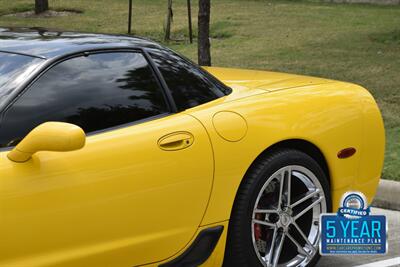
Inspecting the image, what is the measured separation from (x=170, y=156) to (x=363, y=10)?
57.4 ft

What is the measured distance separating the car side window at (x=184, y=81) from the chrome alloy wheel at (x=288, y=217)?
1.95 feet

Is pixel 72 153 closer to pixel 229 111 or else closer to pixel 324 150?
pixel 229 111

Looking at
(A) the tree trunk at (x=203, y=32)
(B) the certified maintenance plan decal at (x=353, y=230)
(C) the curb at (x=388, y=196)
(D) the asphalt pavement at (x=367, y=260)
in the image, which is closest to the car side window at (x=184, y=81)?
(B) the certified maintenance plan decal at (x=353, y=230)

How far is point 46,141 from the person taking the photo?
9.66 feet

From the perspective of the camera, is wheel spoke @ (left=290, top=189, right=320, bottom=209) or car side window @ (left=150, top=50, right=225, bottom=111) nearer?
car side window @ (left=150, top=50, right=225, bottom=111)

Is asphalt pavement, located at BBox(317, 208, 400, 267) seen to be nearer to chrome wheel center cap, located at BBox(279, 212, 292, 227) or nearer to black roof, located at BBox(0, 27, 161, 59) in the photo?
chrome wheel center cap, located at BBox(279, 212, 292, 227)

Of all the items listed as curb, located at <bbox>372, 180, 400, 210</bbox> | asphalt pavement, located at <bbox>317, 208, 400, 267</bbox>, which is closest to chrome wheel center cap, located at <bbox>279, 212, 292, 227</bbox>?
asphalt pavement, located at <bbox>317, 208, 400, 267</bbox>

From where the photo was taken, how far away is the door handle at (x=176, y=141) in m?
3.48

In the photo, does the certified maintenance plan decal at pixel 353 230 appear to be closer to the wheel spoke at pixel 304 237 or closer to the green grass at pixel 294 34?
the wheel spoke at pixel 304 237

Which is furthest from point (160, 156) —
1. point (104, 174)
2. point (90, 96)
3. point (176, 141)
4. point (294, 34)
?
point (294, 34)

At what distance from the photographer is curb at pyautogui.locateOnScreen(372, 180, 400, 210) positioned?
571 cm

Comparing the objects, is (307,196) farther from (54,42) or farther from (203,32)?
(203,32)

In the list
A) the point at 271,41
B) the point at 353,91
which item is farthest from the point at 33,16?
the point at 353,91

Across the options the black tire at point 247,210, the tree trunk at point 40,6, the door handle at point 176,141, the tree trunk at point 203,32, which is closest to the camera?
the door handle at point 176,141
